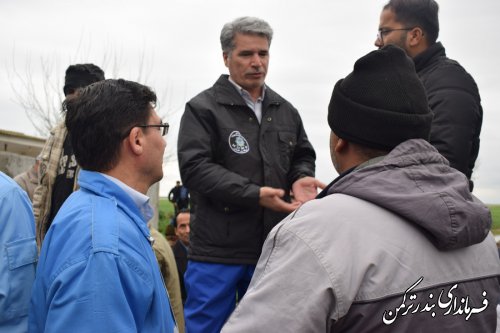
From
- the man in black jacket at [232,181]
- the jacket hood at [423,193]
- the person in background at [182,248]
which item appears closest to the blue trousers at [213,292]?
the man in black jacket at [232,181]

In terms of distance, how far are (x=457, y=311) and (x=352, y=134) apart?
2.08 ft

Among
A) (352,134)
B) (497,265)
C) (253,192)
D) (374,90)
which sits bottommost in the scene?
(253,192)

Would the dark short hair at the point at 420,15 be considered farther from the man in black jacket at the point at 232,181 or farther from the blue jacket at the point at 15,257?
the blue jacket at the point at 15,257

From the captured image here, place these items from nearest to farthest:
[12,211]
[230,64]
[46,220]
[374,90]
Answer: [374,90], [12,211], [46,220], [230,64]

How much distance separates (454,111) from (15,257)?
2373 millimetres

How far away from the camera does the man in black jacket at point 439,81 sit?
3689mm

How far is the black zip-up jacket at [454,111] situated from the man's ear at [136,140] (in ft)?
5.51

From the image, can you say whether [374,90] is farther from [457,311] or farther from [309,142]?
[309,142]

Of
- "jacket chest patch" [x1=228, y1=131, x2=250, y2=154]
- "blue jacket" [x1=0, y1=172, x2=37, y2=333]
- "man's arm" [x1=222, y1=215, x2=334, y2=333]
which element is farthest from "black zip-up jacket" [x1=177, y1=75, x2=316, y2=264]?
"man's arm" [x1=222, y1=215, x2=334, y2=333]

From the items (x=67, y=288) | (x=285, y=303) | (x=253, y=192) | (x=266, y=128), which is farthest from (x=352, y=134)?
(x=266, y=128)

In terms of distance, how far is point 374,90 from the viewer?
2189 millimetres

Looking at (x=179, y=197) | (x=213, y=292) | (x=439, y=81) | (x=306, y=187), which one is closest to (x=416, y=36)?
(x=439, y=81)

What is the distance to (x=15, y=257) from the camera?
2.84 metres

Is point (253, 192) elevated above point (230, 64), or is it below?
below
